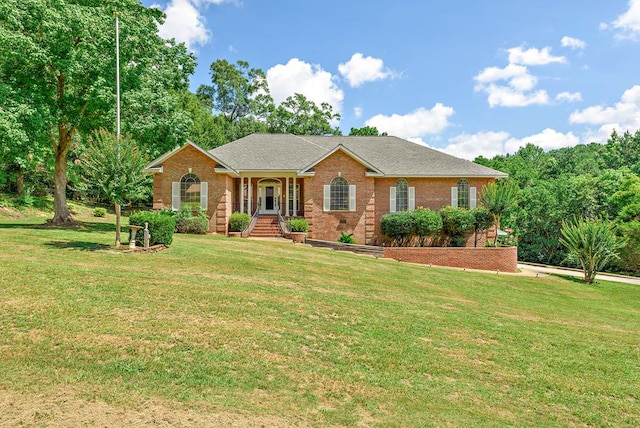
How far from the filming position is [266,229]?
24.5m

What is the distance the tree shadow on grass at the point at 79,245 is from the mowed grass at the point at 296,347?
94 cm

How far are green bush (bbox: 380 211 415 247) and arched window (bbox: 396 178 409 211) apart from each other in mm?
991

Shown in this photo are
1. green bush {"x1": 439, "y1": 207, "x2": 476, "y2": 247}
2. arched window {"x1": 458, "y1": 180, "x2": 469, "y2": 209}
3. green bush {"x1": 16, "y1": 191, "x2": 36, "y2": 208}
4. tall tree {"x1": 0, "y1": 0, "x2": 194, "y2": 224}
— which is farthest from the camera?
green bush {"x1": 16, "y1": 191, "x2": 36, "y2": 208}

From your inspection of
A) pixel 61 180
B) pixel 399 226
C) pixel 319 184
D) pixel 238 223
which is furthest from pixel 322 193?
pixel 61 180

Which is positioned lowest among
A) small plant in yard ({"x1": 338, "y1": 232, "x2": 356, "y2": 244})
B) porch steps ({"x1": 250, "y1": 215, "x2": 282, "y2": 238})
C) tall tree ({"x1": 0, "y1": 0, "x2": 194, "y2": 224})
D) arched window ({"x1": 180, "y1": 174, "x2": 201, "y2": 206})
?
small plant in yard ({"x1": 338, "y1": 232, "x2": 356, "y2": 244})

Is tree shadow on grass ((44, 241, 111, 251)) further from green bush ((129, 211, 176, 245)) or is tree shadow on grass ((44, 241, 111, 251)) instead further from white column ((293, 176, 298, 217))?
white column ((293, 176, 298, 217))

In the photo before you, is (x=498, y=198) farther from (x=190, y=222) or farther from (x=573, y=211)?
(x=190, y=222)

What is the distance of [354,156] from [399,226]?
17.2 feet

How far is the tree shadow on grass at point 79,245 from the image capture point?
45.2 feet

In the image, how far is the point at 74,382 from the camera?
5.17 meters

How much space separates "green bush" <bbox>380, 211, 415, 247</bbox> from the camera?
2392cm

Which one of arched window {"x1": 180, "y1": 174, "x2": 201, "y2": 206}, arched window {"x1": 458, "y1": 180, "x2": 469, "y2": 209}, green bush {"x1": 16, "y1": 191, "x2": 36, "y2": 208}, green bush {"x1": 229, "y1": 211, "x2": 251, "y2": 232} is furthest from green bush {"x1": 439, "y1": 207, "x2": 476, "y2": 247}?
green bush {"x1": 16, "y1": 191, "x2": 36, "y2": 208}

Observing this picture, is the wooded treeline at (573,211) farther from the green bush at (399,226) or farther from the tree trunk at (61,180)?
the tree trunk at (61,180)

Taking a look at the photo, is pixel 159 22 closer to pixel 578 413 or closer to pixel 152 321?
pixel 152 321
